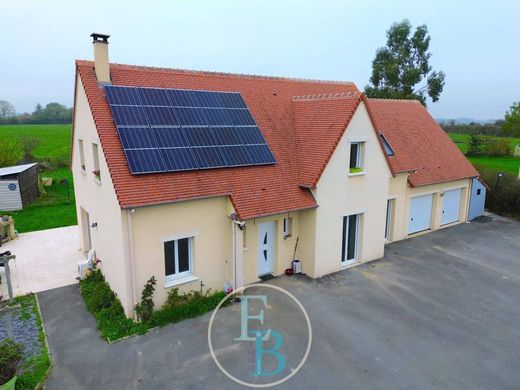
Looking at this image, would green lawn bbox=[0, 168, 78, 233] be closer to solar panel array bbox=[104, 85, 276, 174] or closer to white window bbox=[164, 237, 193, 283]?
solar panel array bbox=[104, 85, 276, 174]

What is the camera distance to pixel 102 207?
43.3 ft

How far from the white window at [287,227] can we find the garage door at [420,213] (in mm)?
8603

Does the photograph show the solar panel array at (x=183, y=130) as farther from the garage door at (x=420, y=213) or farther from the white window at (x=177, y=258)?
the garage door at (x=420, y=213)

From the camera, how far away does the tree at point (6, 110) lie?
105 m

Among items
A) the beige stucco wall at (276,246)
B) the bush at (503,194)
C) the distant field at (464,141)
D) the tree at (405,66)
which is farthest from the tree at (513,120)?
the beige stucco wall at (276,246)

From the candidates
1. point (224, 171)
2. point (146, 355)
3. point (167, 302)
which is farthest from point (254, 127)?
point (146, 355)

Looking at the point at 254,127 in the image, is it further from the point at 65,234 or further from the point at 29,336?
the point at 65,234

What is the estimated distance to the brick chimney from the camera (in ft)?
43.9

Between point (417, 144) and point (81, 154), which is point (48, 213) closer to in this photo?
point (81, 154)

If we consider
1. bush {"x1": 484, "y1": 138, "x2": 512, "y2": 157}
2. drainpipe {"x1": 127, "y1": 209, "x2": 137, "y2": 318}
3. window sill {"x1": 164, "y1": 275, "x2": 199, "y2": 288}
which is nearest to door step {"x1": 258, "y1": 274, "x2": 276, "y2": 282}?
A: window sill {"x1": 164, "y1": 275, "x2": 199, "y2": 288}

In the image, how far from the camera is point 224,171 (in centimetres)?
1366

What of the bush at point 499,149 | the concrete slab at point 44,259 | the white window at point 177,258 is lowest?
the concrete slab at point 44,259

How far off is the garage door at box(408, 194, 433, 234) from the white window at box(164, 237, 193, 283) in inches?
510

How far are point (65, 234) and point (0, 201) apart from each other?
927 cm
